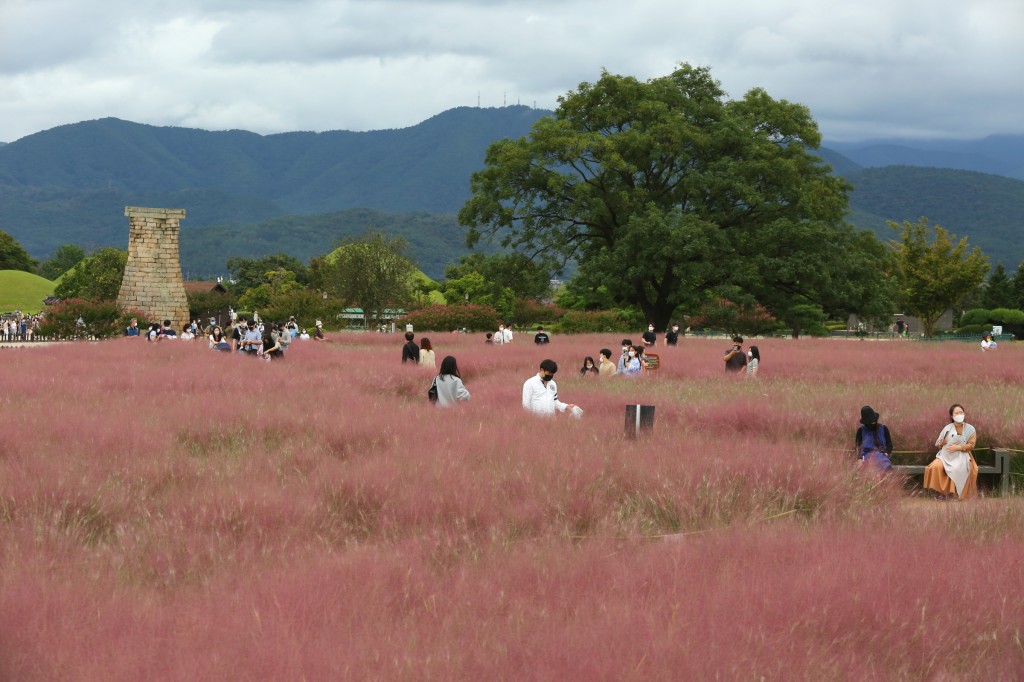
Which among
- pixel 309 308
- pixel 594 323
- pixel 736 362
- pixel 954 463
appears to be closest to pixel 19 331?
pixel 309 308

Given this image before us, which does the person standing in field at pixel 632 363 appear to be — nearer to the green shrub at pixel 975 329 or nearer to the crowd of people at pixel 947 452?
the crowd of people at pixel 947 452

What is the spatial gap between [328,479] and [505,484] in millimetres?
1540

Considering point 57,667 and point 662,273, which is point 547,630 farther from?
point 662,273

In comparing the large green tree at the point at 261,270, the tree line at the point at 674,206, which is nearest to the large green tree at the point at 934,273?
the tree line at the point at 674,206

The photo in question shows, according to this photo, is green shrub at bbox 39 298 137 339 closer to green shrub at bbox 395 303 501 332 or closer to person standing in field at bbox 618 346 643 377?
green shrub at bbox 395 303 501 332

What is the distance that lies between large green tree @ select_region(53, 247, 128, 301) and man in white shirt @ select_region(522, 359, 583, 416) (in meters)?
86.3

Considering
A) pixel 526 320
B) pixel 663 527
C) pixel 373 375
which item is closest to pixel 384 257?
pixel 526 320

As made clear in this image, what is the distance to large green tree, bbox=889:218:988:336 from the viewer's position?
5753 centimetres

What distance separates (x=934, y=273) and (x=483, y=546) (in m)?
57.6

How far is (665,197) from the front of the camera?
4019 cm

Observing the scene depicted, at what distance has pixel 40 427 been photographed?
35.4ft

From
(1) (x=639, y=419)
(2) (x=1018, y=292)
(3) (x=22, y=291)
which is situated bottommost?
(1) (x=639, y=419)

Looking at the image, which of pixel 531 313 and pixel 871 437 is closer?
pixel 871 437

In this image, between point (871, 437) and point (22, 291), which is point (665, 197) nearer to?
point (871, 437)
